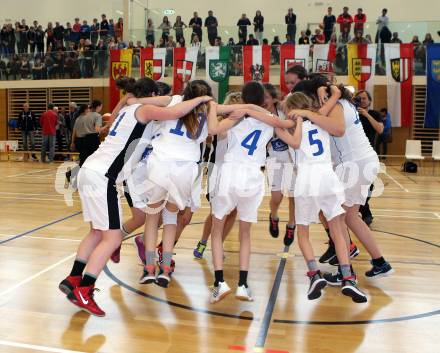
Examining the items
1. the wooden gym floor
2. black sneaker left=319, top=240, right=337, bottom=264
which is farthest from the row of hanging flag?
black sneaker left=319, top=240, right=337, bottom=264

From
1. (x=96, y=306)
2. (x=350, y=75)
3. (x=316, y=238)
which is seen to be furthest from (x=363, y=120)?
(x=350, y=75)

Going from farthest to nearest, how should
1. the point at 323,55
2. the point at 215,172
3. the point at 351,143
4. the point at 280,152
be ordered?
the point at 323,55 → the point at 280,152 → the point at 351,143 → the point at 215,172

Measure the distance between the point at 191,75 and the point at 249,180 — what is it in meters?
13.9

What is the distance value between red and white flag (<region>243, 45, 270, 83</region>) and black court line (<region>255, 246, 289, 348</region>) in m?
12.3

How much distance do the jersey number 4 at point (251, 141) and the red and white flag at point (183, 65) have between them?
13.6m

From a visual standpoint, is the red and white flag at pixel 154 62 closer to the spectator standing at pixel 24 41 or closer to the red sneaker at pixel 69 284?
the spectator standing at pixel 24 41

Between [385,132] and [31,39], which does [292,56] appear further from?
[31,39]

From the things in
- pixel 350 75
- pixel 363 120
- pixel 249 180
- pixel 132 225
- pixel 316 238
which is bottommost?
pixel 316 238

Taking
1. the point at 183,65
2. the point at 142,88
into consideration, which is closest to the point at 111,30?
the point at 183,65

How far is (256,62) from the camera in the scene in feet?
55.1

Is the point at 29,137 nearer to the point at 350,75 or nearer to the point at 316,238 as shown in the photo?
the point at 350,75

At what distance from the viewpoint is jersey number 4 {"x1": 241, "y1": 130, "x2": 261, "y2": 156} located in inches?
155

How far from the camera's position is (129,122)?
3.78 m

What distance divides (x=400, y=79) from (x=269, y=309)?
14.0 m
